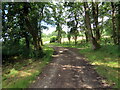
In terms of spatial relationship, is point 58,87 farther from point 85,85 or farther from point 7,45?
point 7,45

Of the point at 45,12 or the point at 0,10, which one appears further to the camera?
the point at 45,12

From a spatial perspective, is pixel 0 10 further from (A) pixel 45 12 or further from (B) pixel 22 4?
(A) pixel 45 12

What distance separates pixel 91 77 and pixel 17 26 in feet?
34.9

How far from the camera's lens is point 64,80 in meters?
4.60

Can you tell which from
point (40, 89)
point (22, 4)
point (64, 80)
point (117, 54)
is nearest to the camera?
point (40, 89)

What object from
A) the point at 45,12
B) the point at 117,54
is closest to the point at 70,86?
the point at 117,54

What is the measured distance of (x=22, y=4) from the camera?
29.8 ft

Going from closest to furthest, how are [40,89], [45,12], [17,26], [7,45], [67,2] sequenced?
1. [40,89]
2. [7,45]
3. [17,26]
4. [67,2]
5. [45,12]

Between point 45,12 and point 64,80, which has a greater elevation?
point 45,12

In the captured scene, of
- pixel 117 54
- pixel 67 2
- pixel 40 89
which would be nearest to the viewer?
pixel 40 89

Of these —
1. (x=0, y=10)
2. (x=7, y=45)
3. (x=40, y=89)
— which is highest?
(x=0, y=10)

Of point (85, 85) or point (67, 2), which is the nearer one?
Answer: point (85, 85)

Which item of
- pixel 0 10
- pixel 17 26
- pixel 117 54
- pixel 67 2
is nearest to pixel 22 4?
pixel 0 10

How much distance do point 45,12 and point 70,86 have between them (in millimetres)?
16454
